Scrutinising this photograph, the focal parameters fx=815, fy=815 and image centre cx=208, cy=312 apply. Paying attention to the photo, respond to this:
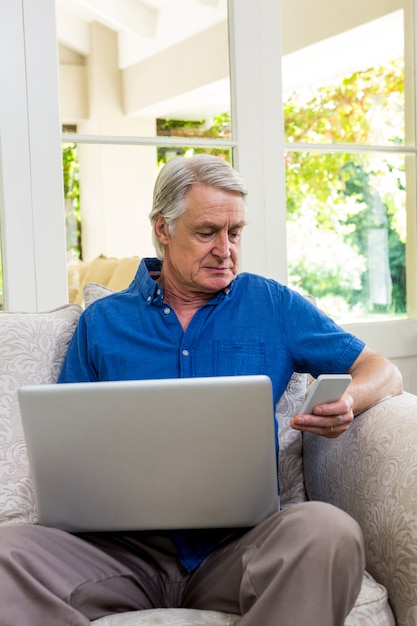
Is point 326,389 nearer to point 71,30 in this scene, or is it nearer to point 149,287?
point 149,287

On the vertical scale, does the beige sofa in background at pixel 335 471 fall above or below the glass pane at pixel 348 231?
below

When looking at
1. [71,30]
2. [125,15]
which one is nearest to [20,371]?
[71,30]

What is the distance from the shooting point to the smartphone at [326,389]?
4.40 feet

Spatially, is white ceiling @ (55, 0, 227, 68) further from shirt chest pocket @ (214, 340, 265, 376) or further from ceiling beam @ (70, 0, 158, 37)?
shirt chest pocket @ (214, 340, 265, 376)

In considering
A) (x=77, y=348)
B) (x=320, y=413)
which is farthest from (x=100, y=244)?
(x=320, y=413)

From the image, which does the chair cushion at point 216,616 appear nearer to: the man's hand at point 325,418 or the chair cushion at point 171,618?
the chair cushion at point 171,618

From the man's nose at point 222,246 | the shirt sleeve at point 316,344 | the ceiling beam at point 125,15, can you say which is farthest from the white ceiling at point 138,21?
the shirt sleeve at point 316,344

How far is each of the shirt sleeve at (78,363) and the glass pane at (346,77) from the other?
127cm

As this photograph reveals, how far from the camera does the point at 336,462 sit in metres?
1.70

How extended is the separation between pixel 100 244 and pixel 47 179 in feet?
0.83

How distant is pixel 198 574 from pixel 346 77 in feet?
6.22

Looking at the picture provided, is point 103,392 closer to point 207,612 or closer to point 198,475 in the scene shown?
point 198,475

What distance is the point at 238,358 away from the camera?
171 cm

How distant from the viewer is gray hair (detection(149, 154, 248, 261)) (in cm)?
177
